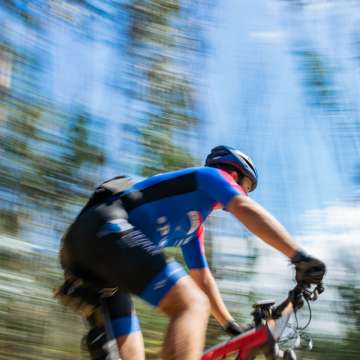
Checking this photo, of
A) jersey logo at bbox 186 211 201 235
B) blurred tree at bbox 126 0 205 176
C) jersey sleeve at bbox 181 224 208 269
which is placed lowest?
blurred tree at bbox 126 0 205 176

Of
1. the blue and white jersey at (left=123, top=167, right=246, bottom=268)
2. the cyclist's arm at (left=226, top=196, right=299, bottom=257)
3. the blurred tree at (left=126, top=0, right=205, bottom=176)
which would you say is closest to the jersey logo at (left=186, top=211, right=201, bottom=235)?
the blue and white jersey at (left=123, top=167, right=246, bottom=268)

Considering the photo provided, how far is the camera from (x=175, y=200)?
9.02ft

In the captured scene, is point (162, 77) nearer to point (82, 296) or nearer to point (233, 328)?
point (233, 328)

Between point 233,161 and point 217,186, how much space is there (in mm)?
421

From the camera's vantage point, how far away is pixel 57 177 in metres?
5.79

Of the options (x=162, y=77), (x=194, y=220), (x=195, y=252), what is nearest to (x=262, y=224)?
(x=194, y=220)

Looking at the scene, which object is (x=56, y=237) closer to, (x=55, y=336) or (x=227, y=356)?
(x=55, y=336)

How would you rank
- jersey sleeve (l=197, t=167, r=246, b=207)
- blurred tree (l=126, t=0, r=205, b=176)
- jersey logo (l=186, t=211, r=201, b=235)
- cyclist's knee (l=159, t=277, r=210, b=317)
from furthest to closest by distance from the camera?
blurred tree (l=126, t=0, r=205, b=176) < jersey logo (l=186, t=211, r=201, b=235) < jersey sleeve (l=197, t=167, r=246, b=207) < cyclist's knee (l=159, t=277, r=210, b=317)

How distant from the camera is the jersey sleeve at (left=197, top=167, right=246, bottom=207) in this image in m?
2.62

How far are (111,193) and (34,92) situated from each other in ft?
11.4

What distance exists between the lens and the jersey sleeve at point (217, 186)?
8.58 feet

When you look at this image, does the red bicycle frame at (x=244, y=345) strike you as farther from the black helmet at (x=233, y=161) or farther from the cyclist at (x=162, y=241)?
the black helmet at (x=233, y=161)

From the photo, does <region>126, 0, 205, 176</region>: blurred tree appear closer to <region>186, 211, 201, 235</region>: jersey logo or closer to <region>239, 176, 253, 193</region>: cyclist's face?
<region>239, 176, 253, 193</region>: cyclist's face

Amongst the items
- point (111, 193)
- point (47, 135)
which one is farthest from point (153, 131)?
point (111, 193)
